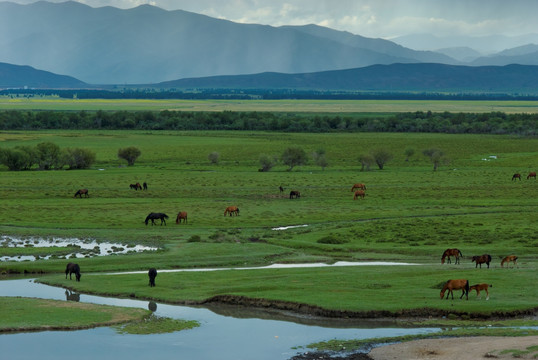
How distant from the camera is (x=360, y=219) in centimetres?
5806

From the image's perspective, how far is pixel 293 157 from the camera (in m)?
96.8

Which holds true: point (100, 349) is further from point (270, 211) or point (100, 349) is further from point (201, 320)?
point (270, 211)

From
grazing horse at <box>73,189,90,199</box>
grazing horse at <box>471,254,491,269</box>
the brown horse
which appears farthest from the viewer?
the brown horse

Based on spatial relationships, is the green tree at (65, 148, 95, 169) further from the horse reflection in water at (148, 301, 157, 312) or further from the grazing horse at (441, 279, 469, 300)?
the grazing horse at (441, 279, 469, 300)

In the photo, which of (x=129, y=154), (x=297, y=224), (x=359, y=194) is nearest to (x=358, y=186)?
(x=359, y=194)

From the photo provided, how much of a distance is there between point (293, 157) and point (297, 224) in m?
40.9

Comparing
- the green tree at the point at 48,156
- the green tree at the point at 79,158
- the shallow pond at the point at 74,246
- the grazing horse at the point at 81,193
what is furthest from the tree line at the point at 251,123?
the shallow pond at the point at 74,246

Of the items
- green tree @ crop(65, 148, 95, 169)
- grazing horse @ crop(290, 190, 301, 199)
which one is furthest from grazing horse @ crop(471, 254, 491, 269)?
green tree @ crop(65, 148, 95, 169)

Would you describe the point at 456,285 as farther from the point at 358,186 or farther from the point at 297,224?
the point at 358,186

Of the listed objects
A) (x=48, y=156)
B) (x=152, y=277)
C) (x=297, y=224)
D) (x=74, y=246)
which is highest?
(x=48, y=156)

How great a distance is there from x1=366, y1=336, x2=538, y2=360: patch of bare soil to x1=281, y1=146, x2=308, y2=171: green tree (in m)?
70.5

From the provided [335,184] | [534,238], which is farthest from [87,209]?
[534,238]

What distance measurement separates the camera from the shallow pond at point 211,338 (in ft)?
86.9

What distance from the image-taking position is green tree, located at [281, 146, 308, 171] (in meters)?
96.8
